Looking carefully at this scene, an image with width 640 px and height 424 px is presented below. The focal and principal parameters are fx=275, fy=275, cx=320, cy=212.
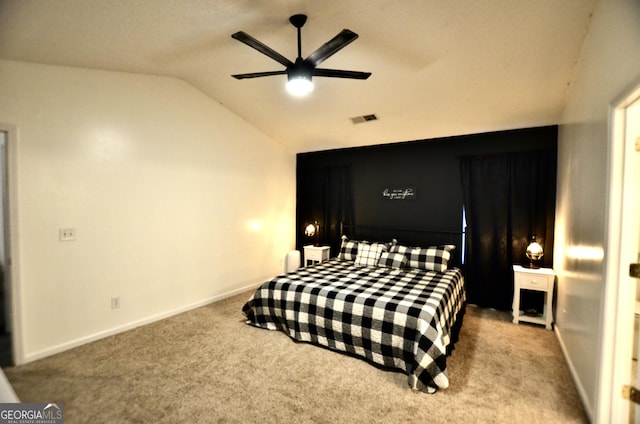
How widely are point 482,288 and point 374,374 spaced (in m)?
2.25

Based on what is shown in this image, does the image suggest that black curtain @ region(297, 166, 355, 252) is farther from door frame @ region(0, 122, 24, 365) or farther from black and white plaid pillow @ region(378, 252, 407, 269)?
door frame @ region(0, 122, 24, 365)

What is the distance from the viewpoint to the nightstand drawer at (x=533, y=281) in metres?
2.98

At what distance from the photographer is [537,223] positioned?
→ 131 inches

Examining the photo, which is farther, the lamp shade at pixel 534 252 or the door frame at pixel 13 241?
the lamp shade at pixel 534 252

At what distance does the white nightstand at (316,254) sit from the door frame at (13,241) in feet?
10.9

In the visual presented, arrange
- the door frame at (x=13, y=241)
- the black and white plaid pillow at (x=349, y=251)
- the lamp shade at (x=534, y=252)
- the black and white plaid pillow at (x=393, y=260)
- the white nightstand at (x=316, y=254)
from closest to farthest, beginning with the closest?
the door frame at (x=13, y=241) < the lamp shade at (x=534, y=252) < the black and white plaid pillow at (x=393, y=260) < the black and white plaid pillow at (x=349, y=251) < the white nightstand at (x=316, y=254)

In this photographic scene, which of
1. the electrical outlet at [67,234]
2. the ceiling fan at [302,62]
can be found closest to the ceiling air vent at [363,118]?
the ceiling fan at [302,62]

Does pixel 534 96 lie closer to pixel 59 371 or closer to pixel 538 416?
pixel 538 416

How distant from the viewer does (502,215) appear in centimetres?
351

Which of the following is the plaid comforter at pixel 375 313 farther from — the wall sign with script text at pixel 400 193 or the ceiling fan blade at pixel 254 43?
the ceiling fan blade at pixel 254 43

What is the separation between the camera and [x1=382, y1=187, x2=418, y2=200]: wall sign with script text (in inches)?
163

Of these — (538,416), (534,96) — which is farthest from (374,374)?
(534,96)

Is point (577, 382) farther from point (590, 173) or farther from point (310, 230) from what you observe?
point (310, 230)

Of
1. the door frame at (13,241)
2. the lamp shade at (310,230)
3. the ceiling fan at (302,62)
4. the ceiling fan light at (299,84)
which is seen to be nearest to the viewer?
the ceiling fan at (302,62)
